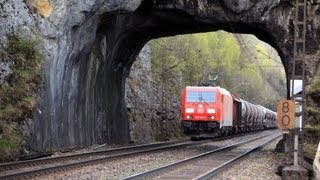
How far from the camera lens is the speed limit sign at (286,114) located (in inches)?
471

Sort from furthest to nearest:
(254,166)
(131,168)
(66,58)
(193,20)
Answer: (193,20)
(66,58)
(254,166)
(131,168)

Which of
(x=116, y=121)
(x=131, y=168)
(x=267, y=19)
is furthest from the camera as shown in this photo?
(x=116, y=121)

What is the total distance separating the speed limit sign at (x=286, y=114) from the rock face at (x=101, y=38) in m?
8.80

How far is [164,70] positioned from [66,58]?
20176 millimetres

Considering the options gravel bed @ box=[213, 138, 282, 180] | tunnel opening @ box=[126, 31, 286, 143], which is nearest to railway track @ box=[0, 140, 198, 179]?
gravel bed @ box=[213, 138, 282, 180]

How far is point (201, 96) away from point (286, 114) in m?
18.6

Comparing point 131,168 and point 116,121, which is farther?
point 116,121

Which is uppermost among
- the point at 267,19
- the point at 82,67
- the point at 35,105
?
the point at 267,19

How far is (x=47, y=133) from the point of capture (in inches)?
720

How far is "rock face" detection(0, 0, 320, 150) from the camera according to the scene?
1856cm

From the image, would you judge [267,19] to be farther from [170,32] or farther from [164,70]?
[164,70]

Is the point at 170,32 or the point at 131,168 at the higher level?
the point at 170,32

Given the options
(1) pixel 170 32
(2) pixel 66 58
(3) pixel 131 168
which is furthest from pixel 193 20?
(3) pixel 131 168

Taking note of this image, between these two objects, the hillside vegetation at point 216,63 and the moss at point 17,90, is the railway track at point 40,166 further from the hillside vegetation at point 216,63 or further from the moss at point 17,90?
the hillside vegetation at point 216,63
